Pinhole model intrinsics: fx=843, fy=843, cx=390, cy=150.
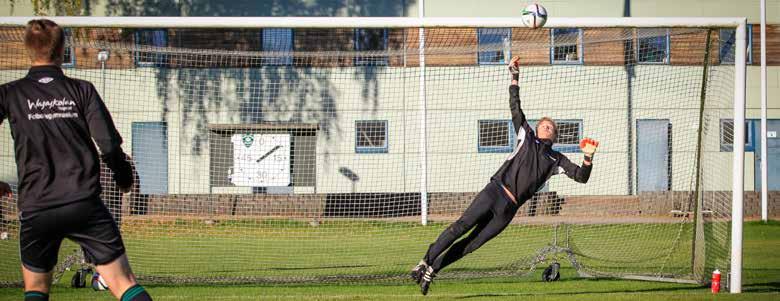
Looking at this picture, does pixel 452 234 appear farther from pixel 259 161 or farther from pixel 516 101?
pixel 259 161

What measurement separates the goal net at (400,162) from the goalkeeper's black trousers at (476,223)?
8.47 feet

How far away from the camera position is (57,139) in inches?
171

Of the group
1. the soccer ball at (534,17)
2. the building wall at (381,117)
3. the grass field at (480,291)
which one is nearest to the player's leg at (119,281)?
the grass field at (480,291)

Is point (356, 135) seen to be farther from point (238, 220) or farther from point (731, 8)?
point (731, 8)

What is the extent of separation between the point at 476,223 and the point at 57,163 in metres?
4.44

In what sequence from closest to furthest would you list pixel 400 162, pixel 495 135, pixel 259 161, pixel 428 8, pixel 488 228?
pixel 488 228, pixel 259 161, pixel 495 135, pixel 400 162, pixel 428 8

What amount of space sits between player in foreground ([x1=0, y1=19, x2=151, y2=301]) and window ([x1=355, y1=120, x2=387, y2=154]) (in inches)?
413

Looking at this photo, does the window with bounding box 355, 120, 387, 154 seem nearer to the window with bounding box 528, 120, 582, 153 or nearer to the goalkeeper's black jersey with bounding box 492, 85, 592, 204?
the window with bounding box 528, 120, 582, 153

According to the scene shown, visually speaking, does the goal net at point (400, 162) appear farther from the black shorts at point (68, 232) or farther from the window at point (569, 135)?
the black shorts at point (68, 232)

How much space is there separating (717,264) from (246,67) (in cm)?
1162

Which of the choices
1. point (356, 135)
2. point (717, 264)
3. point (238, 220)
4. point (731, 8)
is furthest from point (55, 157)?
point (731, 8)

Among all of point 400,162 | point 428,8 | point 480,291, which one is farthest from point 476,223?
point 428,8

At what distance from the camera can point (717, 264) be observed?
9.84m

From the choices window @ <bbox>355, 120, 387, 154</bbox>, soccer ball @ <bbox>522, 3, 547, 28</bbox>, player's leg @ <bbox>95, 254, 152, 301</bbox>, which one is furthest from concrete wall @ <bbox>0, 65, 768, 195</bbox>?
player's leg @ <bbox>95, 254, 152, 301</bbox>
